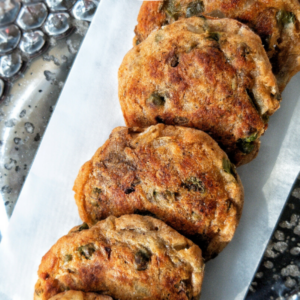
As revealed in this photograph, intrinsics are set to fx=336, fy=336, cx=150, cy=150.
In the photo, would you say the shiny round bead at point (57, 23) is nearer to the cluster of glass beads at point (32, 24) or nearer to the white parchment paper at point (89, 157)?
the cluster of glass beads at point (32, 24)

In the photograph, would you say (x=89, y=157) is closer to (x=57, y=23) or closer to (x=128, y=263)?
(x=128, y=263)

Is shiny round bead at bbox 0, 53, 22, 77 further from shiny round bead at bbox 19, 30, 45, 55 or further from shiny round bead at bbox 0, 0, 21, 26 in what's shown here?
shiny round bead at bbox 0, 0, 21, 26

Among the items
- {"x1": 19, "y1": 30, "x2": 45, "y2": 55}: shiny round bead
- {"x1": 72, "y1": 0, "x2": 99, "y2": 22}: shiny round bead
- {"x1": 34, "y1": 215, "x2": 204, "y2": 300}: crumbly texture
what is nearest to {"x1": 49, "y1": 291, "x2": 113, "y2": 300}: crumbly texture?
{"x1": 34, "y1": 215, "x2": 204, "y2": 300}: crumbly texture

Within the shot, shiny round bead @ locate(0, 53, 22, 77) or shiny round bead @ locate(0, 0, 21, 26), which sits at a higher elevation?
shiny round bead @ locate(0, 0, 21, 26)

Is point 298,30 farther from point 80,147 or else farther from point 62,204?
point 62,204

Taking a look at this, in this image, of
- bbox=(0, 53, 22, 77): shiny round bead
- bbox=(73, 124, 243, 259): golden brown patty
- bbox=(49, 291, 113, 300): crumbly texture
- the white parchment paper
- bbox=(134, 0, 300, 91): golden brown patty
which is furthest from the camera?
bbox=(0, 53, 22, 77): shiny round bead

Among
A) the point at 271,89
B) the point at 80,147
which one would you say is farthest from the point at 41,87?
the point at 271,89
